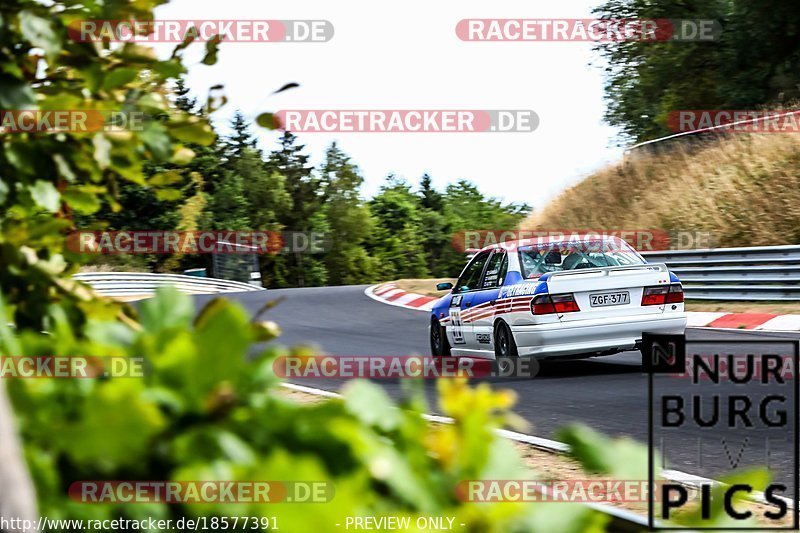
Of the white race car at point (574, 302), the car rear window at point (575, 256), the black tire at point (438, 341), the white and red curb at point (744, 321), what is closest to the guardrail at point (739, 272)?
the white and red curb at point (744, 321)

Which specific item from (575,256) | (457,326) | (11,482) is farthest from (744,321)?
(11,482)

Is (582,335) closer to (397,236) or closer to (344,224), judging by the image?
(344,224)

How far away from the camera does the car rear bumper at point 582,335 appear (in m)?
10.6

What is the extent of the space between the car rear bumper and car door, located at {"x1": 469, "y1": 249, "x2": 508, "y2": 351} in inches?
27.9

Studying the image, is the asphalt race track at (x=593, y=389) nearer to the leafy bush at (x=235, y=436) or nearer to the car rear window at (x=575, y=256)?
the car rear window at (x=575, y=256)

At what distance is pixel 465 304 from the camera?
12125mm

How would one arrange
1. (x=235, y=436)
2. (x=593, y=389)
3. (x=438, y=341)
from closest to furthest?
(x=235, y=436) → (x=593, y=389) → (x=438, y=341)

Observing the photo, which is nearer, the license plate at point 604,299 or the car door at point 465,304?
the license plate at point 604,299

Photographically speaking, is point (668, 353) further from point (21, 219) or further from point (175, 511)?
point (175, 511)

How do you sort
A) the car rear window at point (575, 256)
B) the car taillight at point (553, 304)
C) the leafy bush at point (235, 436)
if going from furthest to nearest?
the car rear window at point (575, 256) → the car taillight at point (553, 304) → the leafy bush at point (235, 436)

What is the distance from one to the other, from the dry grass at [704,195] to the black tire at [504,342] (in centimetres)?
1234

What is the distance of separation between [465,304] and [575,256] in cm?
150

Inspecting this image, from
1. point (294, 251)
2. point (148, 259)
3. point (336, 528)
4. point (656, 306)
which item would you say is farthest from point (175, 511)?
point (294, 251)

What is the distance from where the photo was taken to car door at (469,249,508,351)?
1137 cm
